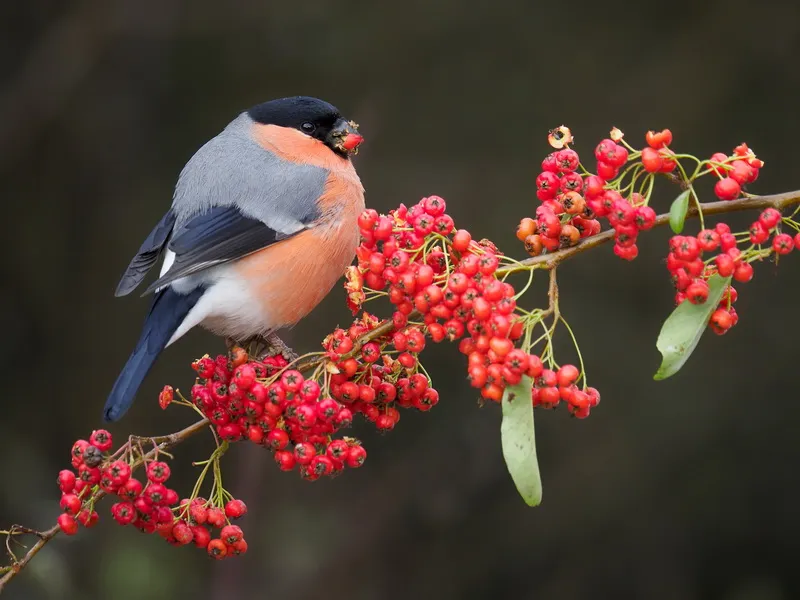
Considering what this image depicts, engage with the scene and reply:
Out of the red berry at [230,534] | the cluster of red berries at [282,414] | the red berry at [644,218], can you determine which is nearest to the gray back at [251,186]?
the cluster of red berries at [282,414]

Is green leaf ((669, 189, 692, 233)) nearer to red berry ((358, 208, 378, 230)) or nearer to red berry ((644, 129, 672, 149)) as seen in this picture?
red berry ((644, 129, 672, 149))

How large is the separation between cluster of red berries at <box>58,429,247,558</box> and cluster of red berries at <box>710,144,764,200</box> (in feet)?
3.48

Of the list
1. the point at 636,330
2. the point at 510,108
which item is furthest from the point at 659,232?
the point at 510,108

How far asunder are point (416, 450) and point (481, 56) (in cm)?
177

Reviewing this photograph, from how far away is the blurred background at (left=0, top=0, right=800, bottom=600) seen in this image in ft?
13.4

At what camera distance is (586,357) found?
4.20 metres

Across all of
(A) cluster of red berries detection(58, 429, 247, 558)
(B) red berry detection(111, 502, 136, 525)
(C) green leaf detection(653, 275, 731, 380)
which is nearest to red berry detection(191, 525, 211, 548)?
(A) cluster of red berries detection(58, 429, 247, 558)

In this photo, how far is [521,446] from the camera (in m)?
1.60

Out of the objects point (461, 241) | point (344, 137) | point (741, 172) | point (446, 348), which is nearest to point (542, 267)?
point (461, 241)

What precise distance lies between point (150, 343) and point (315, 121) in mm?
956

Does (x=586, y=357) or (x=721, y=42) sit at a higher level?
(x=721, y=42)

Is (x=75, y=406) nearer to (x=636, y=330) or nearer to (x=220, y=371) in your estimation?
(x=636, y=330)

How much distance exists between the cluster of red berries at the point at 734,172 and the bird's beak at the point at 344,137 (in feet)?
4.37

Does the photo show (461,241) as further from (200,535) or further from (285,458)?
(200,535)
